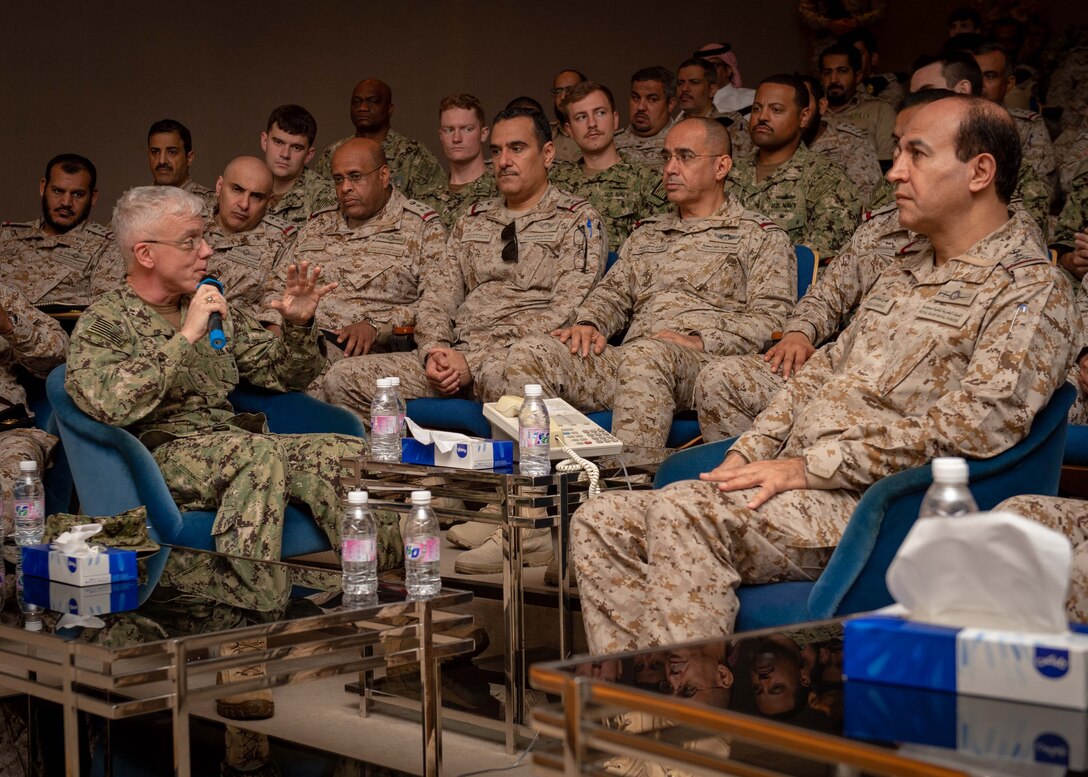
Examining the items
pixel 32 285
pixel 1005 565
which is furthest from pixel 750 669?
pixel 32 285

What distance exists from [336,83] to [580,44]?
1611mm

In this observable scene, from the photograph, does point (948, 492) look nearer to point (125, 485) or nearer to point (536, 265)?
point (125, 485)

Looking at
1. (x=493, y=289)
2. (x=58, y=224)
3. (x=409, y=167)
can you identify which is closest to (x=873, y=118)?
(x=409, y=167)

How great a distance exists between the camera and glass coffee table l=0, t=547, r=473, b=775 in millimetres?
2137

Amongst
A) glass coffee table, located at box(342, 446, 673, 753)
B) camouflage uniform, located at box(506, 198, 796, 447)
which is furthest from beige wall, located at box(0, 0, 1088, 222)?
glass coffee table, located at box(342, 446, 673, 753)

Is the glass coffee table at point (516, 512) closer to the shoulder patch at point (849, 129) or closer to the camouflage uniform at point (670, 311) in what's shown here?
the camouflage uniform at point (670, 311)

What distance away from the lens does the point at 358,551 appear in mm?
2508

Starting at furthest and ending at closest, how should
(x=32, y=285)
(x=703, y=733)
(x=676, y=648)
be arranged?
(x=32, y=285) → (x=676, y=648) → (x=703, y=733)

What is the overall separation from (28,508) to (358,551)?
1011 millimetres

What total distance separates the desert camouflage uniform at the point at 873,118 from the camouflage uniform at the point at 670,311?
2.04 m

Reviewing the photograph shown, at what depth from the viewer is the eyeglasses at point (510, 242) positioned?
502 cm

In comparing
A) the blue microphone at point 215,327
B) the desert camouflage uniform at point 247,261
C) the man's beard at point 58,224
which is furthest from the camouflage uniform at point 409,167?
the blue microphone at point 215,327

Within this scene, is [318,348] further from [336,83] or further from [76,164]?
[336,83]

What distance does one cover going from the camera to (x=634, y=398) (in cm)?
407
